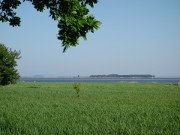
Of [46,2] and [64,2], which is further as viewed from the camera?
[46,2]

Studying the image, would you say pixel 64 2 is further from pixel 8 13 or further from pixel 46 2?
pixel 8 13

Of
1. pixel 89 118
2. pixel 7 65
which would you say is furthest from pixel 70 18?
pixel 7 65

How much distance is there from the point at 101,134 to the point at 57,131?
217 centimetres

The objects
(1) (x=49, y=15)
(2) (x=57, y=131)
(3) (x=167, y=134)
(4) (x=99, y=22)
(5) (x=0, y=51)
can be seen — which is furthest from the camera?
(5) (x=0, y=51)

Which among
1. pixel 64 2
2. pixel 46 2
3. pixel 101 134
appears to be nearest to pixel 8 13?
pixel 46 2

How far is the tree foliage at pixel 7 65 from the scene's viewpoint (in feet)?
82.0

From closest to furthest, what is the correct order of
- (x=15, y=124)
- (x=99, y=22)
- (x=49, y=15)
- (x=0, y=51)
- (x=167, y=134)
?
(x=99, y=22)
(x=49, y=15)
(x=167, y=134)
(x=15, y=124)
(x=0, y=51)

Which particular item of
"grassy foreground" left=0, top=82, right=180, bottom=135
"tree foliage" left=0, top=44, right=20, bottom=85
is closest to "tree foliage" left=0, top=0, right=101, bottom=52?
"grassy foreground" left=0, top=82, right=180, bottom=135

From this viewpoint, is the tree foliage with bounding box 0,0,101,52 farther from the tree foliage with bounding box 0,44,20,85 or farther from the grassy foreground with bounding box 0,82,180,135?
the tree foliage with bounding box 0,44,20,85

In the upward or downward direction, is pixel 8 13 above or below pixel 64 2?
above

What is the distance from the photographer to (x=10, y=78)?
25594 mm

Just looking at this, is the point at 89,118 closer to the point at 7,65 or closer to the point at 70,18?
the point at 70,18

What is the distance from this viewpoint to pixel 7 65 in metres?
25.7

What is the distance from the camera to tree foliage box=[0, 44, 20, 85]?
82.0 feet
